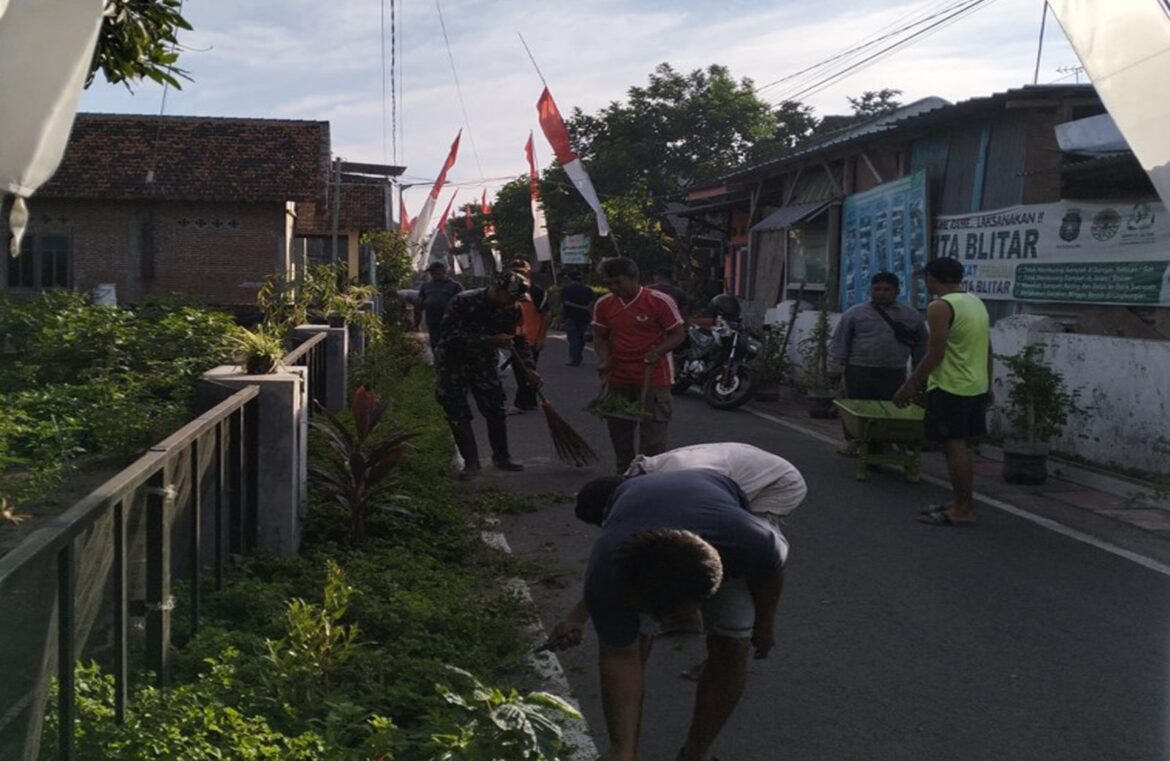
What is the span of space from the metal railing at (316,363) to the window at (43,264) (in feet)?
70.9

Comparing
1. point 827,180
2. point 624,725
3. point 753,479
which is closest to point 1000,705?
point 753,479

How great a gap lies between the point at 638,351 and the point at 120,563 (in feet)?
19.1

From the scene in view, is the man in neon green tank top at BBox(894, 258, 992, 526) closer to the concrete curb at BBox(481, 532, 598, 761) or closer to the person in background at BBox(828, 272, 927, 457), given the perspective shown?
the person in background at BBox(828, 272, 927, 457)

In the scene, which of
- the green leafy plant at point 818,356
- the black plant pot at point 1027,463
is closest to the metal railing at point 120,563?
the black plant pot at point 1027,463

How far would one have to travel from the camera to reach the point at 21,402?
9.92m

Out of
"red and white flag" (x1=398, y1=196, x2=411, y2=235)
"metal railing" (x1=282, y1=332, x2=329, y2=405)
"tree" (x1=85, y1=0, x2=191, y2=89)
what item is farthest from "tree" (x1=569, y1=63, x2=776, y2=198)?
"tree" (x1=85, y1=0, x2=191, y2=89)

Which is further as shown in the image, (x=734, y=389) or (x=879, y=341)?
(x=734, y=389)

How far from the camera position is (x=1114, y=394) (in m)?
11.4

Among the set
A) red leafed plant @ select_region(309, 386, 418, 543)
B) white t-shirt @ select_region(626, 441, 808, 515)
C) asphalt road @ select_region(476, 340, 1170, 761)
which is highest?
white t-shirt @ select_region(626, 441, 808, 515)

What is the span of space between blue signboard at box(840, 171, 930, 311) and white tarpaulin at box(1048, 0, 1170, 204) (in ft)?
41.3

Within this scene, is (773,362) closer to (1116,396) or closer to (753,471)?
(1116,396)

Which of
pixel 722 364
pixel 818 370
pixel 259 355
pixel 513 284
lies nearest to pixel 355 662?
pixel 259 355

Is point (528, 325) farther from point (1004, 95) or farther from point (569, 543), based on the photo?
point (569, 543)

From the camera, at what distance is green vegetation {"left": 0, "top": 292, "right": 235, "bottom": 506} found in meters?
8.66
